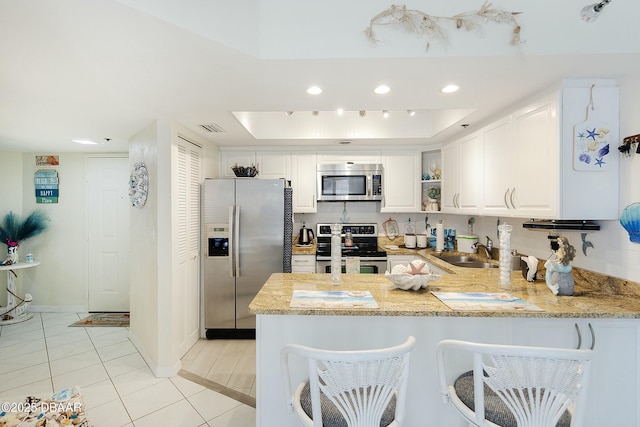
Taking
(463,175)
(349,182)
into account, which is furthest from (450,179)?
(349,182)

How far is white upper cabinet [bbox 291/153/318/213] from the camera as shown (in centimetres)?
397

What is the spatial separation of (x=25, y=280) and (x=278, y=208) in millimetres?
3797

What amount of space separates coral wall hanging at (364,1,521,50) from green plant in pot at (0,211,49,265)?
4.78 meters

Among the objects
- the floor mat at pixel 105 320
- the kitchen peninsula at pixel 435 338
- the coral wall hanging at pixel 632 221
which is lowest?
the floor mat at pixel 105 320

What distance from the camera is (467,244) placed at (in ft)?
11.6

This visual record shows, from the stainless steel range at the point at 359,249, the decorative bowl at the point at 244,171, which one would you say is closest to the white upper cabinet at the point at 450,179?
the stainless steel range at the point at 359,249

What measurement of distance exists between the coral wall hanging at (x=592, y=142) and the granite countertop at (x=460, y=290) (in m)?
0.71

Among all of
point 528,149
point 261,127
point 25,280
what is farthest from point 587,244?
point 25,280

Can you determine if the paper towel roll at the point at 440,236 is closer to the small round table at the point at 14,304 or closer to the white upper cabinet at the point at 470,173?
the white upper cabinet at the point at 470,173

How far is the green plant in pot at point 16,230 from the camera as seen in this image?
3.94 meters

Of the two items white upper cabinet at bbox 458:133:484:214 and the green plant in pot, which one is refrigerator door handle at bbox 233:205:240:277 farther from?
the green plant in pot

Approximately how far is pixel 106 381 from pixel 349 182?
307 cm

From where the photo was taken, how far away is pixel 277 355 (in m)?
1.71

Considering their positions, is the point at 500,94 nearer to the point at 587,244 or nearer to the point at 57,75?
the point at 587,244
